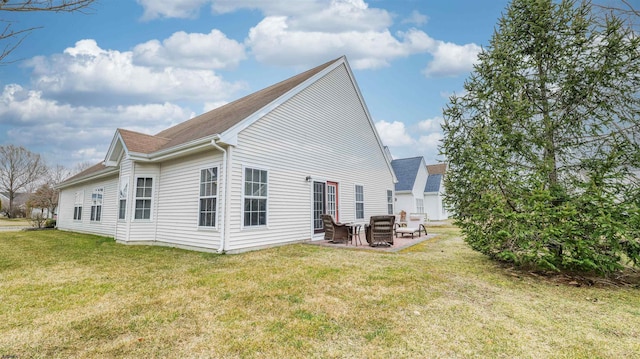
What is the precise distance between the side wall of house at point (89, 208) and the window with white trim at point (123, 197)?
1.48 metres

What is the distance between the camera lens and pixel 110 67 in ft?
46.4

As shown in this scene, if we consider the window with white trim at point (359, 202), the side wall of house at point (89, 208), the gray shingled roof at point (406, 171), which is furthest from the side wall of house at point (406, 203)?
the side wall of house at point (89, 208)

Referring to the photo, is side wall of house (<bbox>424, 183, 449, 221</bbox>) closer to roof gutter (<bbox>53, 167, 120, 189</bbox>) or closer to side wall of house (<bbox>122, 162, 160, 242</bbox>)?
side wall of house (<bbox>122, 162, 160, 242</bbox>)

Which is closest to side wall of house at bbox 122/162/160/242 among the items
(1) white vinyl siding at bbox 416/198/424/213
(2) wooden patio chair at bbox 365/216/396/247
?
(2) wooden patio chair at bbox 365/216/396/247

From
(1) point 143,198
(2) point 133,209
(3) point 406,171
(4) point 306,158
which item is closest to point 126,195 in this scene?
(2) point 133,209

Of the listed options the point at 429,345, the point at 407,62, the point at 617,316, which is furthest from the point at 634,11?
the point at 407,62

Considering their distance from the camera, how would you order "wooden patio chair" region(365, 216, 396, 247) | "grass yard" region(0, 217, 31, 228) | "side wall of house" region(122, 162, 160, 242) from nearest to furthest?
"wooden patio chair" region(365, 216, 396, 247)
"side wall of house" region(122, 162, 160, 242)
"grass yard" region(0, 217, 31, 228)

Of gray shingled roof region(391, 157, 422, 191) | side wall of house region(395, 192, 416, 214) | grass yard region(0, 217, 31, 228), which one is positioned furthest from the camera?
gray shingled roof region(391, 157, 422, 191)

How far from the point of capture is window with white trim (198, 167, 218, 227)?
7.74m

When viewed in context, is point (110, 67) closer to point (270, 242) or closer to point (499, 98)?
point (270, 242)

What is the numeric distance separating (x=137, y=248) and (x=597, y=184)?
11.3m

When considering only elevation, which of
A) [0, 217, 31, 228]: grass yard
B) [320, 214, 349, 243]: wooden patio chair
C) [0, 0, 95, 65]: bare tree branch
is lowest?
[0, 217, 31, 228]: grass yard

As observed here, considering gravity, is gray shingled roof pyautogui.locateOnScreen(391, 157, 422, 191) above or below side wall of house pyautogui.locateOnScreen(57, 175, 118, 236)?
above

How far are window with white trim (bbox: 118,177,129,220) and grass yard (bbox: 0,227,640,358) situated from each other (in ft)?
13.8
